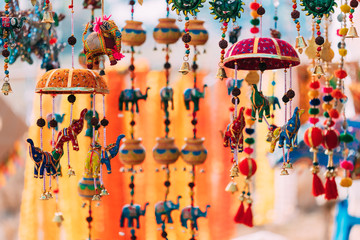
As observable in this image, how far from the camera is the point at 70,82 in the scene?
1.58 m

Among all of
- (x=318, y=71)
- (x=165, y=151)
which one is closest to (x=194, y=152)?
(x=165, y=151)

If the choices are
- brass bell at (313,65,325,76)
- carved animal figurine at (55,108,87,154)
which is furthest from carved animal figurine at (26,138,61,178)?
brass bell at (313,65,325,76)

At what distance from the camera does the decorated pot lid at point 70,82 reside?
1574 millimetres

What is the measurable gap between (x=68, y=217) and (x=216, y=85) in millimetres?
1029

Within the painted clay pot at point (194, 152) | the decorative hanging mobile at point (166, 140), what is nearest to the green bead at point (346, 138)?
the painted clay pot at point (194, 152)

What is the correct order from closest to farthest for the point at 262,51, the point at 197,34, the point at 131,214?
the point at 262,51
the point at 197,34
the point at 131,214

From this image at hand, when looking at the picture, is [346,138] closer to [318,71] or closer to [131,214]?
[318,71]

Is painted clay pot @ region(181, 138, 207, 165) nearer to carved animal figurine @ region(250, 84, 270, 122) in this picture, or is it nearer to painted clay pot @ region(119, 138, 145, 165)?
painted clay pot @ region(119, 138, 145, 165)

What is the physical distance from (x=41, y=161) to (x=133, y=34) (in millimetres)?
613

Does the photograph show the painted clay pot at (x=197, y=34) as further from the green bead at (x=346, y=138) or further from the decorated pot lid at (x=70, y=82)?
the green bead at (x=346, y=138)

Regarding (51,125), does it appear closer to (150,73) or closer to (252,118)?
(252,118)

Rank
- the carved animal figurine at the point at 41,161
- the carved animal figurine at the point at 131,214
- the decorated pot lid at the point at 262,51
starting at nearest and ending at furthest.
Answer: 1. the decorated pot lid at the point at 262,51
2. the carved animal figurine at the point at 41,161
3. the carved animal figurine at the point at 131,214

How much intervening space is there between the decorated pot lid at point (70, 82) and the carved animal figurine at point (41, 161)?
20cm

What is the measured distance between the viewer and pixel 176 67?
256 cm
